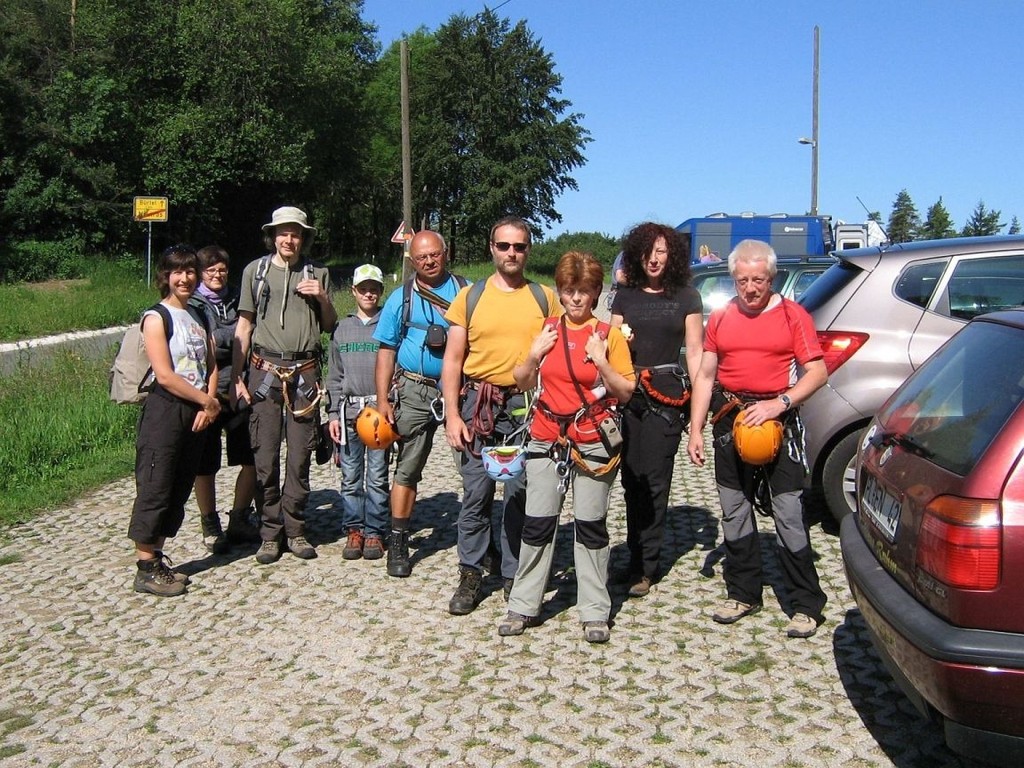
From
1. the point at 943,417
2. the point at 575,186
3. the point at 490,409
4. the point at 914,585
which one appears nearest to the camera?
the point at 914,585

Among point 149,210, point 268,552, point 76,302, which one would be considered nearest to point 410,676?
point 268,552

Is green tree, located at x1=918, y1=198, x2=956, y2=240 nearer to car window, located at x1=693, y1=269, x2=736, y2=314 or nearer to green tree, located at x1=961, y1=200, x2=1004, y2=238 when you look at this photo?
green tree, located at x1=961, y1=200, x2=1004, y2=238

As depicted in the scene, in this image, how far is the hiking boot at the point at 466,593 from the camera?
529cm

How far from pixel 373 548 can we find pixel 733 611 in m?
2.28

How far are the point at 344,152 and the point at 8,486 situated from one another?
1610 inches

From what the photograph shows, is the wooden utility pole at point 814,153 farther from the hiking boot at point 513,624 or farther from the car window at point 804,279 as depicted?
the hiking boot at point 513,624

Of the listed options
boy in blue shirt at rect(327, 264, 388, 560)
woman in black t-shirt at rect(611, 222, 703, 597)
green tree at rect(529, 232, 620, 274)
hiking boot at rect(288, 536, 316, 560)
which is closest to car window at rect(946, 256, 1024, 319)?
woman in black t-shirt at rect(611, 222, 703, 597)

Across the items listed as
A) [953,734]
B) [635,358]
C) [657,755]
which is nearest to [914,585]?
[953,734]

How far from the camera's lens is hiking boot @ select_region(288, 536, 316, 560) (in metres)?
6.28

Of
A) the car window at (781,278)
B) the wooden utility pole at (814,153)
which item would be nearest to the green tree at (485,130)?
the wooden utility pole at (814,153)

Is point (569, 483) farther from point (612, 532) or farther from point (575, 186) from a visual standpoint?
point (575, 186)

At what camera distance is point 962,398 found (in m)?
3.53

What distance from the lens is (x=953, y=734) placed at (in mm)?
3006

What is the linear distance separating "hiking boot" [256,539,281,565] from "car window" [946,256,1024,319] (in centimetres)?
422
